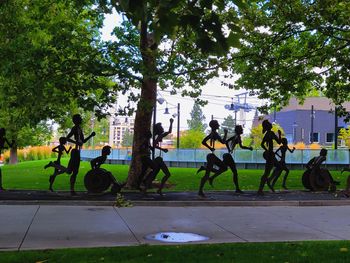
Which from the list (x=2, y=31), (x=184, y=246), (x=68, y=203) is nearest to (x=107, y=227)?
(x=184, y=246)

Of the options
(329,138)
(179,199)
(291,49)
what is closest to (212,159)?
(179,199)

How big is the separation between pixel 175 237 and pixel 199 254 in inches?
59.8

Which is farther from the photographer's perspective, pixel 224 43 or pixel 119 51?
pixel 119 51

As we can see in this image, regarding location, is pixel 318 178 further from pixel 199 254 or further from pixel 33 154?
pixel 33 154

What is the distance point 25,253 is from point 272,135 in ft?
29.9

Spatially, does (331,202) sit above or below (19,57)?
below

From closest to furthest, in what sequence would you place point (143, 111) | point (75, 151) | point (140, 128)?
point (75, 151) → point (143, 111) → point (140, 128)

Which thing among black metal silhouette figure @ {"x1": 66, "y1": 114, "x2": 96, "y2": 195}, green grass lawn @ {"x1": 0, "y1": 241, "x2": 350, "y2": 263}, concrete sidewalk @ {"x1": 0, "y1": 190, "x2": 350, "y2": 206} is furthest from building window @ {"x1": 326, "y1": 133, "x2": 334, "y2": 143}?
green grass lawn @ {"x1": 0, "y1": 241, "x2": 350, "y2": 263}

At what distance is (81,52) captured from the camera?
15.4 meters

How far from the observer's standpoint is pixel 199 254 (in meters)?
6.96

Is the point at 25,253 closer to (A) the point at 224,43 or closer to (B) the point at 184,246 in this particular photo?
→ (B) the point at 184,246

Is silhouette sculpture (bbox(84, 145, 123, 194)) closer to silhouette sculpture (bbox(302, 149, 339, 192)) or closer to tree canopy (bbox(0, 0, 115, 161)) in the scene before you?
tree canopy (bbox(0, 0, 115, 161))

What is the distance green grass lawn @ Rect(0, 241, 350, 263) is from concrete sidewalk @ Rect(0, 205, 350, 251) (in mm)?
607

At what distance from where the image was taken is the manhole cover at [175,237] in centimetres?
819
